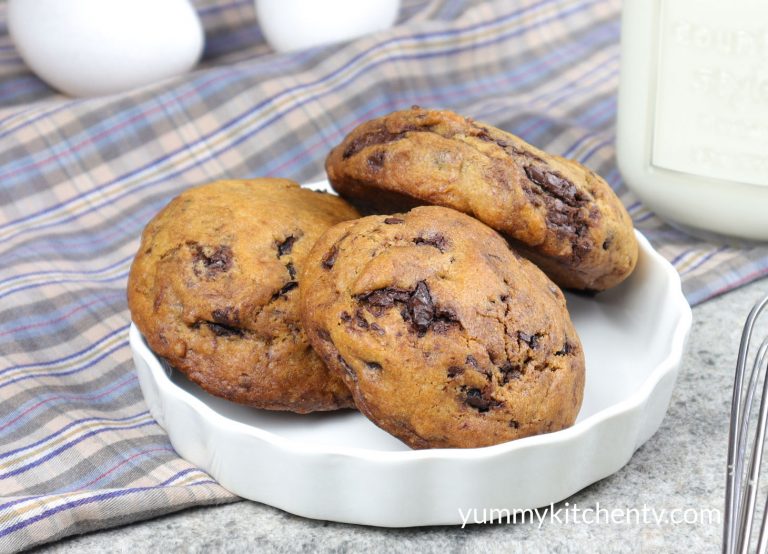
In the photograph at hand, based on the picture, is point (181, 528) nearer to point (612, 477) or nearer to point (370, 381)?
point (370, 381)

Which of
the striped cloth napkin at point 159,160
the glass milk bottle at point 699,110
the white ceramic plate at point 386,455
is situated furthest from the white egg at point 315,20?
the white ceramic plate at point 386,455

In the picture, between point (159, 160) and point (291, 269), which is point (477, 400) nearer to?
point (291, 269)

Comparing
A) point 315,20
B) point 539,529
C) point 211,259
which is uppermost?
point 211,259

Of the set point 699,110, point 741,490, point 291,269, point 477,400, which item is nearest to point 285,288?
point 291,269

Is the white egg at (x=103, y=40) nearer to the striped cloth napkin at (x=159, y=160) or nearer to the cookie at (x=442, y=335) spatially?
the striped cloth napkin at (x=159, y=160)

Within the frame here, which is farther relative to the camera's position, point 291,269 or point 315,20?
point 315,20

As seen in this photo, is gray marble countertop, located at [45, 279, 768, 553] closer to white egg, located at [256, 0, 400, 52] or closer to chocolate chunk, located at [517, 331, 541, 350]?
chocolate chunk, located at [517, 331, 541, 350]

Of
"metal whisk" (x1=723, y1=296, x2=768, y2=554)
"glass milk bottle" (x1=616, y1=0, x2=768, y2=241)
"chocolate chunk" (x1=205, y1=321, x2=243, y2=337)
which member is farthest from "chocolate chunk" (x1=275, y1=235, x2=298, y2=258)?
"glass milk bottle" (x1=616, y1=0, x2=768, y2=241)

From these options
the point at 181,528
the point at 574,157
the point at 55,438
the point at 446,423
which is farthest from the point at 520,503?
the point at 574,157
